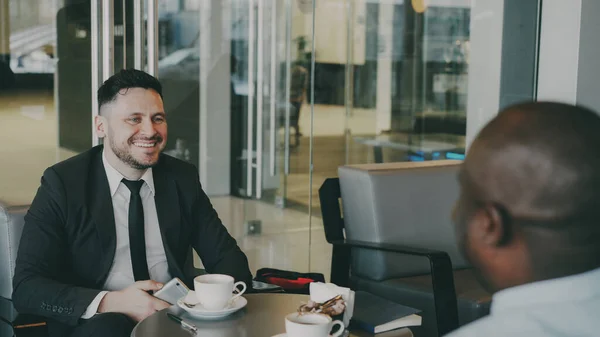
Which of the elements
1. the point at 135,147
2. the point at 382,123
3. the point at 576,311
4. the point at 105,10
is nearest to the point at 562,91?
the point at 382,123

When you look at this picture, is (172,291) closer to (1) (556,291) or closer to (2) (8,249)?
(2) (8,249)

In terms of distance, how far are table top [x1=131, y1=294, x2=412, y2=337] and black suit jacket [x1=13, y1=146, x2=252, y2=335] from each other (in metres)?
0.38

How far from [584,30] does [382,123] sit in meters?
1.70

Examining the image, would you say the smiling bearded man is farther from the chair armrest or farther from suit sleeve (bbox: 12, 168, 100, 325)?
Result: the chair armrest

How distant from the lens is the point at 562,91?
16.5 feet

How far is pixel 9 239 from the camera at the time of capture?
2.97 metres

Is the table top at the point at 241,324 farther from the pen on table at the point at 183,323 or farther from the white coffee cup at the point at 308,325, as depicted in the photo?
the white coffee cup at the point at 308,325

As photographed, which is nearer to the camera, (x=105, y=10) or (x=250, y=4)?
(x=105, y=10)

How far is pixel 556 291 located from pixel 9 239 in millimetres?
2460

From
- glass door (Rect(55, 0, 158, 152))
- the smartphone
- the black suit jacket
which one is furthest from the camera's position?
glass door (Rect(55, 0, 158, 152))

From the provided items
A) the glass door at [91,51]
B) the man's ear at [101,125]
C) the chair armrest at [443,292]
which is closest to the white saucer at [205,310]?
the man's ear at [101,125]

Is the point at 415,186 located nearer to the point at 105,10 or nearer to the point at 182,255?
the point at 182,255

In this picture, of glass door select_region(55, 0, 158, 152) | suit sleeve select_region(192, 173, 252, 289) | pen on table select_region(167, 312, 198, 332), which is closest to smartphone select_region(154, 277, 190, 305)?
pen on table select_region(167, 312, 198, 332)

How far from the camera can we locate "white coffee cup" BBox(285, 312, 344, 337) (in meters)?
1.90
